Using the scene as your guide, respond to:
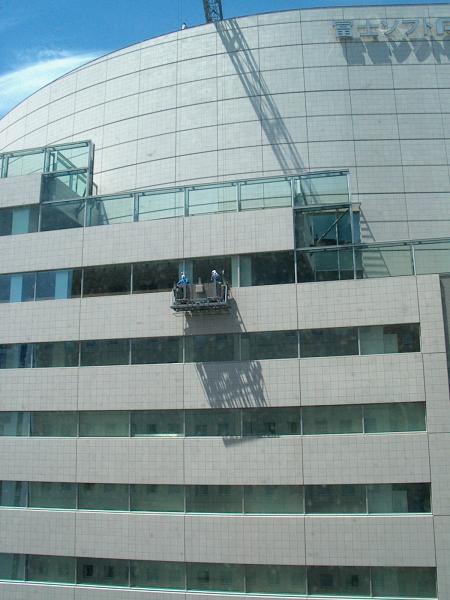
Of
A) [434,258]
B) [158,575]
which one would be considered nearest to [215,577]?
[158,575]

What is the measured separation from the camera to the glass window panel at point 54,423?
1866 cm

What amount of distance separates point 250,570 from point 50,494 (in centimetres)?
746

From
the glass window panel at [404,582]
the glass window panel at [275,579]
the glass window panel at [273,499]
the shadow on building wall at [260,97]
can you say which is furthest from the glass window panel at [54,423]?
the shadow on building wall at [260,97]

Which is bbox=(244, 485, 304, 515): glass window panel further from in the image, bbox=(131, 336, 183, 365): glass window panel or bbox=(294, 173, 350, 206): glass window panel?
bbox=(294, 173, 350, 206): glass window panel

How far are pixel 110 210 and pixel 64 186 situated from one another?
8.16 ft

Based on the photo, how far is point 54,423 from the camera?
61.8ft

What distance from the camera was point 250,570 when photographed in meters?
16.6

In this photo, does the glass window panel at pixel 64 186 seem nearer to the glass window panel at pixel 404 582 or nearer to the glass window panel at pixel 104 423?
the glass window panel at pixel 104 423

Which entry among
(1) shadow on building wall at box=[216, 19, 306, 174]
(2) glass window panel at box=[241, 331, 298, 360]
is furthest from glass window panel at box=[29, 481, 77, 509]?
(1) shadow on building wall at box=[216, 19, 306, 174]

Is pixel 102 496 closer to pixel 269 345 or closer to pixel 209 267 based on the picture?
pixel 269 345

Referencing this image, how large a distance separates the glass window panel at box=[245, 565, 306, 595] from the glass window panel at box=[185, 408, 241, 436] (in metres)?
A: 4.29

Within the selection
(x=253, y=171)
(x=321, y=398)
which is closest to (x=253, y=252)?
(x=321, y=398)

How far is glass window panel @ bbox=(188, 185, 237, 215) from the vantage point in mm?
19297

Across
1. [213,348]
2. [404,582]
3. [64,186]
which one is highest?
[64,186]
